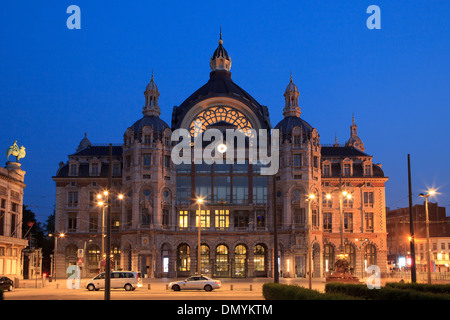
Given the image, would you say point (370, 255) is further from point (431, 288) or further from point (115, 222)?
point (431, 288)

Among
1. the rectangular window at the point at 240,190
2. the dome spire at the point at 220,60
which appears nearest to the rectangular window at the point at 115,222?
the rectangular window at the point at 240,190

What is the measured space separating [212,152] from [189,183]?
19.8 ft

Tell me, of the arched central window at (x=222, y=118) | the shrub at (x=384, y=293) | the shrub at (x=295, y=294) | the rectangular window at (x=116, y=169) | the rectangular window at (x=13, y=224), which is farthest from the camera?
the rectangular window at (x=116, y=169)

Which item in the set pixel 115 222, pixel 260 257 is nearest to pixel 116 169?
pixel 115 222

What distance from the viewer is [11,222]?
79.5 meters

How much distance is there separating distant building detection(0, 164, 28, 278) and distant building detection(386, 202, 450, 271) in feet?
219

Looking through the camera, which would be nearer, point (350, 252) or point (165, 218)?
point (165, 218)

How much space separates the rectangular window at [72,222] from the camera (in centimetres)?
9781

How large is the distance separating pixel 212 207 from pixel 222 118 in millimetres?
14932

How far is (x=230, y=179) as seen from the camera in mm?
94250

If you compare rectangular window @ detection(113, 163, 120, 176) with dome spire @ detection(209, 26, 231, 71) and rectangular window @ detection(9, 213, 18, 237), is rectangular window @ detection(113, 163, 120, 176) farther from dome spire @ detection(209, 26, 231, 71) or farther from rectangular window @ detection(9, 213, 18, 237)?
dome spire @ detection(209, 26, 231, 71)

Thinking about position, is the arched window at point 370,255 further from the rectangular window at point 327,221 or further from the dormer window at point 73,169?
the dormer window at point 73,169

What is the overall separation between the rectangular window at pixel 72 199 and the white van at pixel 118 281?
43.2 metres
